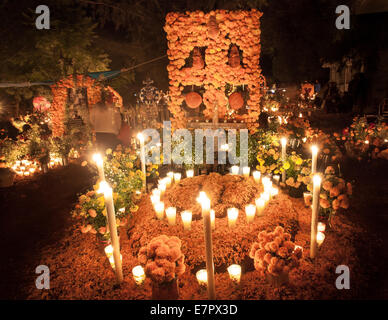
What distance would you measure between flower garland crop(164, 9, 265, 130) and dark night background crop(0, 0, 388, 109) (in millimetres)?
2378

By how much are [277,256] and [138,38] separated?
12898 mm

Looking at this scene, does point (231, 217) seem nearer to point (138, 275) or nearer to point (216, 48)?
point (138, 275)

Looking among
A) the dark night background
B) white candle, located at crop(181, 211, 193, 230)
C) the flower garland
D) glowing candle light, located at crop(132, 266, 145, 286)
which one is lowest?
glowing candle light, located at crop(132, 266, 145, 286)

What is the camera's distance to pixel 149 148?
6852mm

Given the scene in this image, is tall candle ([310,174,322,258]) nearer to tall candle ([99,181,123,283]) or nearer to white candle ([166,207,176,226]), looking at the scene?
white candle ([166,207,176,226])

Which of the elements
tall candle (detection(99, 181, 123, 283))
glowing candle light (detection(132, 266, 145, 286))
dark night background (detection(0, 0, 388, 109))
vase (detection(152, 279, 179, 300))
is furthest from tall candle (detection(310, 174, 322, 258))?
dark night background (detection(0, 0, 388, 109))

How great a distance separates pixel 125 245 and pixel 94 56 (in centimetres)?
915

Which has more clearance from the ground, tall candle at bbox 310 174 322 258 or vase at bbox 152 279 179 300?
tall candle at bbox 310 174 322 258

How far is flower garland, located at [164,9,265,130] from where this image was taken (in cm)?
649

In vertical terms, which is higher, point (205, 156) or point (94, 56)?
point (94, 56)

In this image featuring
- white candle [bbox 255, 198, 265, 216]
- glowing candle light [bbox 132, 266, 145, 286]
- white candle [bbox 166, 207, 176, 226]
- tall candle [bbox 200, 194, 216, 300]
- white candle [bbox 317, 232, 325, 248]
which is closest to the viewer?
tall candle [bbox 200, 194, 216, 300]

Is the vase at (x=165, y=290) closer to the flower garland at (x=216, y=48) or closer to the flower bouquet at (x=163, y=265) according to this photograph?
the flower bouquet at (x=163, y=265)
